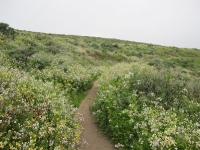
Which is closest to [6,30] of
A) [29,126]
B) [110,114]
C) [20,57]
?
[20,57]

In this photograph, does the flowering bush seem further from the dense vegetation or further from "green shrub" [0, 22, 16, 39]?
"green shrub" [0, 22, 16, 39]

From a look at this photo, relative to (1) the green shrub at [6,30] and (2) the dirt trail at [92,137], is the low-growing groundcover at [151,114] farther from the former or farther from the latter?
(1) the green shrub at [6,30]

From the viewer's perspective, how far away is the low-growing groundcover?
6.35 m

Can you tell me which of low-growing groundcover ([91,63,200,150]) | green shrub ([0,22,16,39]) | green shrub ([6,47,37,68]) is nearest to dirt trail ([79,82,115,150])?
low-growing groundcover ([91,63,200,150])

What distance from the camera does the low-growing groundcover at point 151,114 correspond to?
6352 millimetres

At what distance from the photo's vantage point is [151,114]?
7.52 metres

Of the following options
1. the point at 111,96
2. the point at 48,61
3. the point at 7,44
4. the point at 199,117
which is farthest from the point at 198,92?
the point at 7,44

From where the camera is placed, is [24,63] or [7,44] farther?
[7,44]

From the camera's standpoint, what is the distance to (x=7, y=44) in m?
22.1

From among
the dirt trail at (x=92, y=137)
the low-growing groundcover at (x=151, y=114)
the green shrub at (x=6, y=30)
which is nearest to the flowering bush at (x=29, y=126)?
the dirt trail at (x=92, y=137)

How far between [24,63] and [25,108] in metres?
11.0

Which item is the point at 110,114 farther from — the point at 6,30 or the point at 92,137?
the point at 6,30

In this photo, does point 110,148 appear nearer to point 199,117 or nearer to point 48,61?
point 199,117

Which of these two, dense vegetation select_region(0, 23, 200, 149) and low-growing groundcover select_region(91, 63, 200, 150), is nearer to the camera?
dense vegetation select_region(0, 23, 200, 149)
